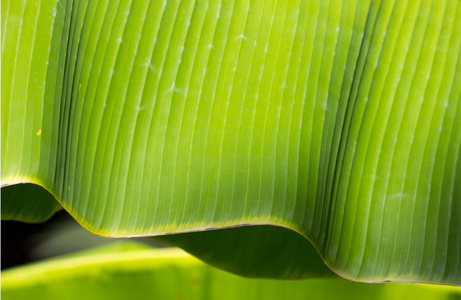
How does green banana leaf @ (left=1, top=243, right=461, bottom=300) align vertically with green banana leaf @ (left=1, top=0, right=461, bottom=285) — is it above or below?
below

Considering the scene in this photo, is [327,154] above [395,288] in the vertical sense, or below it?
above

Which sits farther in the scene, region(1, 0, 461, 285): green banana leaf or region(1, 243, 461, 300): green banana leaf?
region(1, 243, 461, 300): green banana leaf

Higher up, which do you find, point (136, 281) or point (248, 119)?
point (248, 119)

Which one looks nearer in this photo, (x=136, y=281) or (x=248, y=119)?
(x=248, y=119)

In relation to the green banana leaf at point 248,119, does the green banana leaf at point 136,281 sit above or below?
below

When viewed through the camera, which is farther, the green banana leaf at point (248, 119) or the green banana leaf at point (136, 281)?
the green banana leaf at point (136, 281)

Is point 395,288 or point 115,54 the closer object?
point 115,54

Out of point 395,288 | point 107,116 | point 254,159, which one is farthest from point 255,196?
point 395,288

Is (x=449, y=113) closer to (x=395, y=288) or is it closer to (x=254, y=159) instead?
(x=254, y=159)
